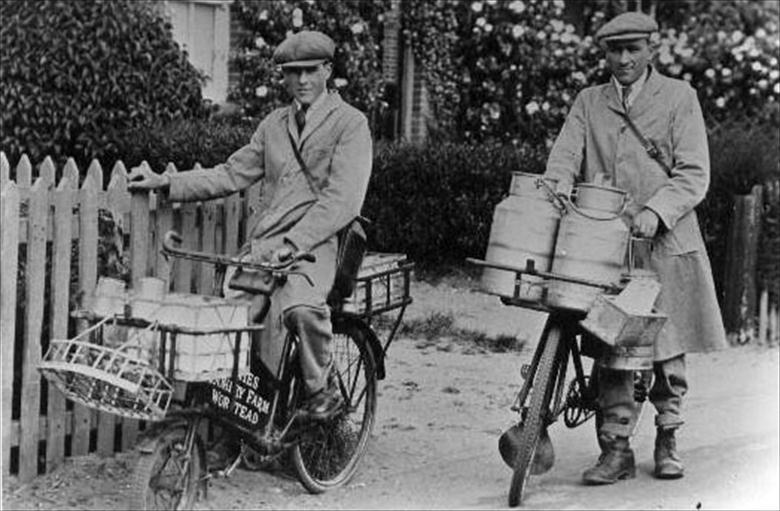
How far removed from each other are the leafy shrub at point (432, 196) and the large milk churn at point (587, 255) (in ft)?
18.8

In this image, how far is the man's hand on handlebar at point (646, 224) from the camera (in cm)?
597

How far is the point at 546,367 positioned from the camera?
230 inches

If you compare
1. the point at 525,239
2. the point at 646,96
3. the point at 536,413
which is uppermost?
the point at 646,96

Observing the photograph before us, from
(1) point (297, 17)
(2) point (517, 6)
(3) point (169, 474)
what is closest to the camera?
(3) point (169, 474)

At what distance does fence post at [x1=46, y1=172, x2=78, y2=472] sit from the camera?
5742mm

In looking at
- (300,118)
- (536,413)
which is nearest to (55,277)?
(300,118)

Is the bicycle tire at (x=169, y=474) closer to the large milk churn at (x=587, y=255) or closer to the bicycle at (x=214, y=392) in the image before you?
the bicycle at (x=214, y=392)

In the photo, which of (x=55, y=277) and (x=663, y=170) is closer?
(x=55, y=277)

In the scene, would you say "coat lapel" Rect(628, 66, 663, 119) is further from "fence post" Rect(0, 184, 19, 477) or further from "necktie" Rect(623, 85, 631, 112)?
"fence post" Rect(0, 184, 19, 477)

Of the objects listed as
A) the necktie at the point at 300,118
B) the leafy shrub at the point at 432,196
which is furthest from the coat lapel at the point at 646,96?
the leafy shrub at the point at 432,196

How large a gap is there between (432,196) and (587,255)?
5923mm

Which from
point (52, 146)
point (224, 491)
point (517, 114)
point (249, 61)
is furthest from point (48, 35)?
point (224, 491)

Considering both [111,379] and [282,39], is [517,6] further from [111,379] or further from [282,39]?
[111,379]

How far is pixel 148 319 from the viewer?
4.96m
